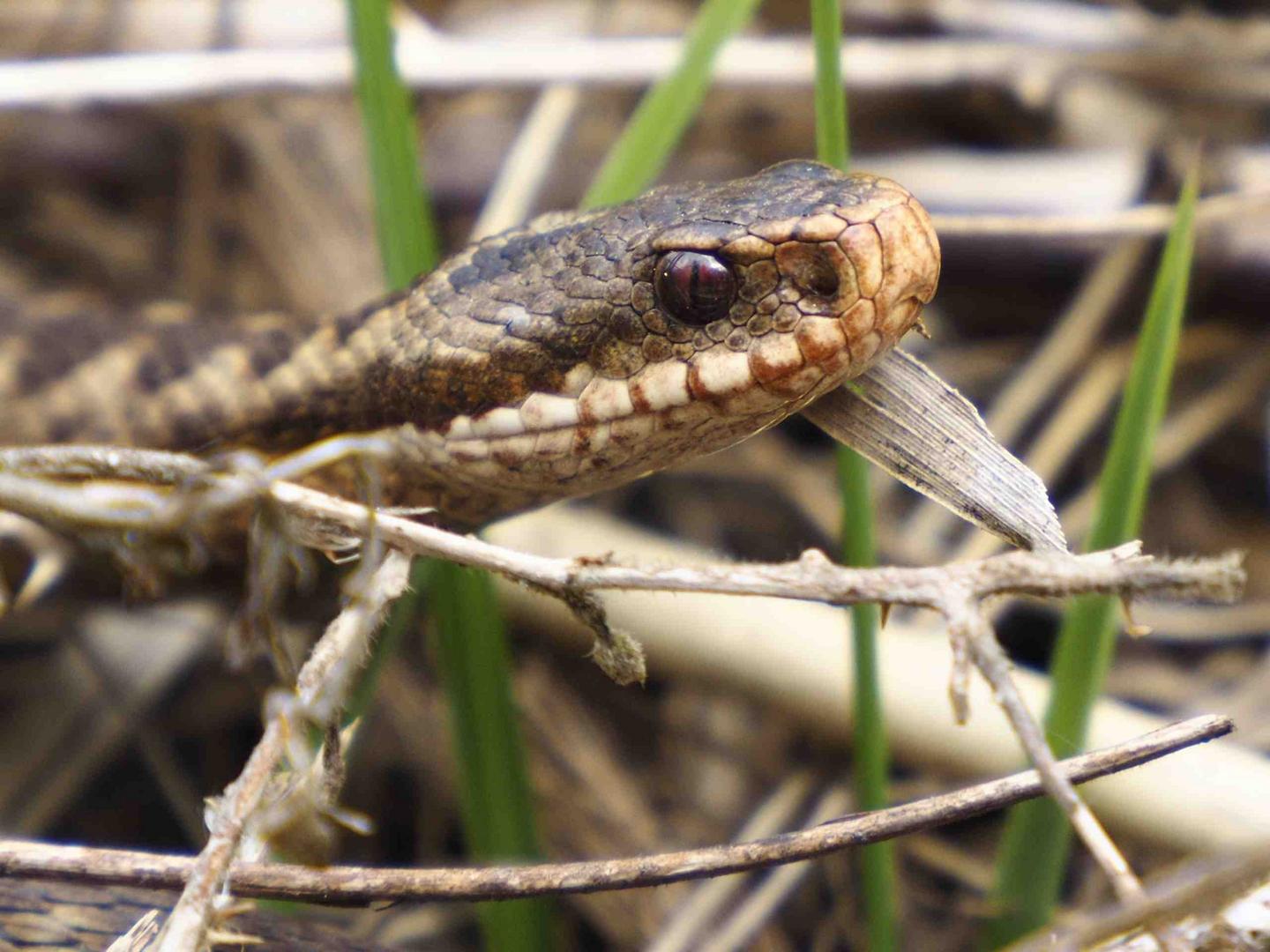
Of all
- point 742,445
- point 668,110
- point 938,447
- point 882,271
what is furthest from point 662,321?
point 742,445

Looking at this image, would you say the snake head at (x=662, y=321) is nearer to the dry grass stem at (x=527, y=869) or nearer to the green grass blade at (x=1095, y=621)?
the green grass blade at (x=1095, y=621)

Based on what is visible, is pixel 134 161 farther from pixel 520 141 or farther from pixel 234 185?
pixel 520 141

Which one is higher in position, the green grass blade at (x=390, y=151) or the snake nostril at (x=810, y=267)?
the green grass blade at (x=390, y=151)

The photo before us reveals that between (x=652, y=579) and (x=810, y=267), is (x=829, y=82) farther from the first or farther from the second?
(x=652, y=579)

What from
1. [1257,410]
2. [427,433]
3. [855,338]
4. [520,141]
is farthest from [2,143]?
[1257,410]

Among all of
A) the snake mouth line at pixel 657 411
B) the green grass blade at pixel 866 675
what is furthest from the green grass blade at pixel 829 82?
the green grass blade at pixel 866 675

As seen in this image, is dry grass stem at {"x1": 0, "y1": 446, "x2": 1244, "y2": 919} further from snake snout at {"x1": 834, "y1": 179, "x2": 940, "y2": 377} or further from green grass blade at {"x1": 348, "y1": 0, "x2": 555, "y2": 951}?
green grass blade at {"x1": 348, "y1": 0, "x2": 555, "y2": 951}
